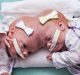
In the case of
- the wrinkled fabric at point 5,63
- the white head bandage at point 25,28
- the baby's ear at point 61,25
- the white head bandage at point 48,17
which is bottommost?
the wrinkled fabric at point 5,63

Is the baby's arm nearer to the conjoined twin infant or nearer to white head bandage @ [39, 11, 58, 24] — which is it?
the conjoined twin infant

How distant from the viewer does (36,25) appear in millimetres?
1281

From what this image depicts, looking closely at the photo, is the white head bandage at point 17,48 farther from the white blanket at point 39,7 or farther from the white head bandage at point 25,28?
the white blanket at point 39,7

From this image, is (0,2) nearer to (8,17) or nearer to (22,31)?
(8,17)

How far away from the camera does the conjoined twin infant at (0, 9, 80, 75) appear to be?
1248 millimetres

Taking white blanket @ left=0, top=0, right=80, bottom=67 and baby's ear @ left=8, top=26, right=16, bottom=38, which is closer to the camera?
baby's ear @ left=8, top=26, right=16, bottom=38

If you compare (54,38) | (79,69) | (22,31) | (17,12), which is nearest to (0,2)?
(17,12)

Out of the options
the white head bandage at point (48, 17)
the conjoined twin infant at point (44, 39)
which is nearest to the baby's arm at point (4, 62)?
the conjoined twin infant at point (44, 39)

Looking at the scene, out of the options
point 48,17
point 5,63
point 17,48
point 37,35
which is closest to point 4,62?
point 5,63

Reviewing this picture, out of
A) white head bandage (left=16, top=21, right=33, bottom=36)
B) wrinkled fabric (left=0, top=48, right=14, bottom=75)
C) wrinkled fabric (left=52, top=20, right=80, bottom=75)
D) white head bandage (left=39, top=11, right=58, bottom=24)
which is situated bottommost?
wrinkled fabric (left=0, top=48, right=14, bottom=75)

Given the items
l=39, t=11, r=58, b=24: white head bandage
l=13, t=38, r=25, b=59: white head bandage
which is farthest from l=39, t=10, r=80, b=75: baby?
l=13, t=38, r=25, b=59: white head bandage

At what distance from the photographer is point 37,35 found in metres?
1.27

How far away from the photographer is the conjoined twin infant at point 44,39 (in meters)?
1.25

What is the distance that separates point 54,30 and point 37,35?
10 cm
